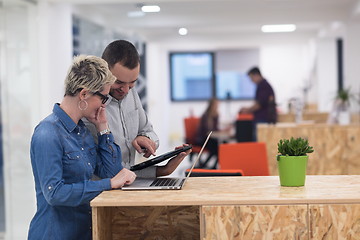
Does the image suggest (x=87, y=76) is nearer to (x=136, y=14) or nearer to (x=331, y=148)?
(x=331, y=148)

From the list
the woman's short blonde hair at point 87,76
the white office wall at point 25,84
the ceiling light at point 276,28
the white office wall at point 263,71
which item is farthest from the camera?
the white office wall at point 263,71

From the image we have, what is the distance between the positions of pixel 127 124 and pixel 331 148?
4.27 meters

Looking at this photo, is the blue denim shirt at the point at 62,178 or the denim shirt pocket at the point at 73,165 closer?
the blue denim shirt at the point at 62,178

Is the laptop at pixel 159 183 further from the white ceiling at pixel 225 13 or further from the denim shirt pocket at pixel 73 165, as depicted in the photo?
the white ceiling at pixel 225 13

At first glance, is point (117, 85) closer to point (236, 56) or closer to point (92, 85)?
point (92, 85)

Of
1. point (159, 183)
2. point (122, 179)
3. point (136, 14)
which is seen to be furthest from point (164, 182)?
point (136, 14)

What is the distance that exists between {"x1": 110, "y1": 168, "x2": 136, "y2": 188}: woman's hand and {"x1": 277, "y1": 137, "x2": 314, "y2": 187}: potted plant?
2.34ft

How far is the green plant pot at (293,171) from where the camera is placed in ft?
8.78

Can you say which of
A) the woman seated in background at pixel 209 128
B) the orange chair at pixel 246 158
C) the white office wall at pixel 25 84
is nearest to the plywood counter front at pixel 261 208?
the orange chair at pixel 246 158

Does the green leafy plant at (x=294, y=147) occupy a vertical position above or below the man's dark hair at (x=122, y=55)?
below

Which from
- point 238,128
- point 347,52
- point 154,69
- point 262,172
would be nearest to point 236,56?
point 154,69

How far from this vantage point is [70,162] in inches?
99.6

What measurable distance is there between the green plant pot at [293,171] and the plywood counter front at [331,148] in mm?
4120

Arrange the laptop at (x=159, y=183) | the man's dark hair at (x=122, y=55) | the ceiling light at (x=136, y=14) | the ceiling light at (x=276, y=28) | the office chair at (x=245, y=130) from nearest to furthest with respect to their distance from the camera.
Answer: the laptop at (x=159, y=183) < the man's dark hair at (x=122, y=55) < the office chair at (x=245, y=130) < the ceiling light at (x=136, y=14) < the ceiling light at (x=276, y=28)
